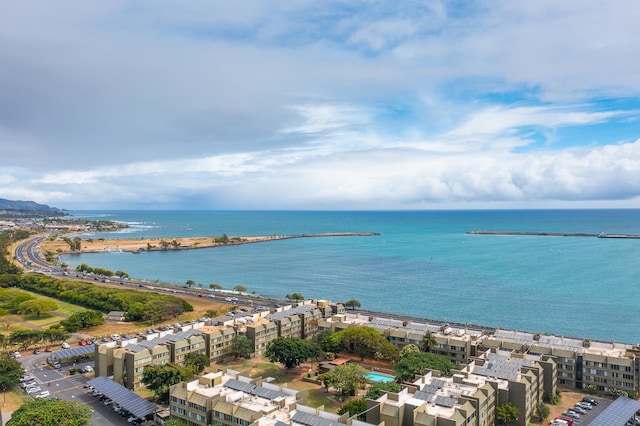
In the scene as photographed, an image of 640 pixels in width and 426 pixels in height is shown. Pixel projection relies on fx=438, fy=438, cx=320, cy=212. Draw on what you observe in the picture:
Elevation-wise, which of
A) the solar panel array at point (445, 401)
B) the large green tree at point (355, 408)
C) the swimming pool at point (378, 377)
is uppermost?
the solar panel array at point (445, 401)

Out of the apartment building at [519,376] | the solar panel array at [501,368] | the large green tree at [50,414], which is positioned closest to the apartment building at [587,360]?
the apartment building at [519,376]

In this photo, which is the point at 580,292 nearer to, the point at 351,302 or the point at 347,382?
the point at 351,302

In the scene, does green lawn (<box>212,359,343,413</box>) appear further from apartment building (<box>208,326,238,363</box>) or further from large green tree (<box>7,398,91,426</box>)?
large green tree (<box>7,398,91,426</box>)

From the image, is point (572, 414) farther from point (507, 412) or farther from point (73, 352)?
point (73, 352)

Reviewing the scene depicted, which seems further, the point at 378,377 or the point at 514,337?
the point at 514,337

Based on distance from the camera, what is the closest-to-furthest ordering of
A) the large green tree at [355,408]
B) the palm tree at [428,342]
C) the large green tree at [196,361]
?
the large green tree at [355,408]
the large green tree at [196,361]
the palm tree at [428,342]

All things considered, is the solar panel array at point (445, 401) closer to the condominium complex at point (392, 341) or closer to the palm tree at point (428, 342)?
the condominium complex at point (392, 341)

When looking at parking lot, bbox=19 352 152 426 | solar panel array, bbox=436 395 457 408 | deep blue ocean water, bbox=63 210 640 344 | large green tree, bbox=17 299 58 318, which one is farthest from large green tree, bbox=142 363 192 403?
deep blue ocean water, bbox=63 210 640 344

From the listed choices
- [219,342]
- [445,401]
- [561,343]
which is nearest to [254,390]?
[445,401]
